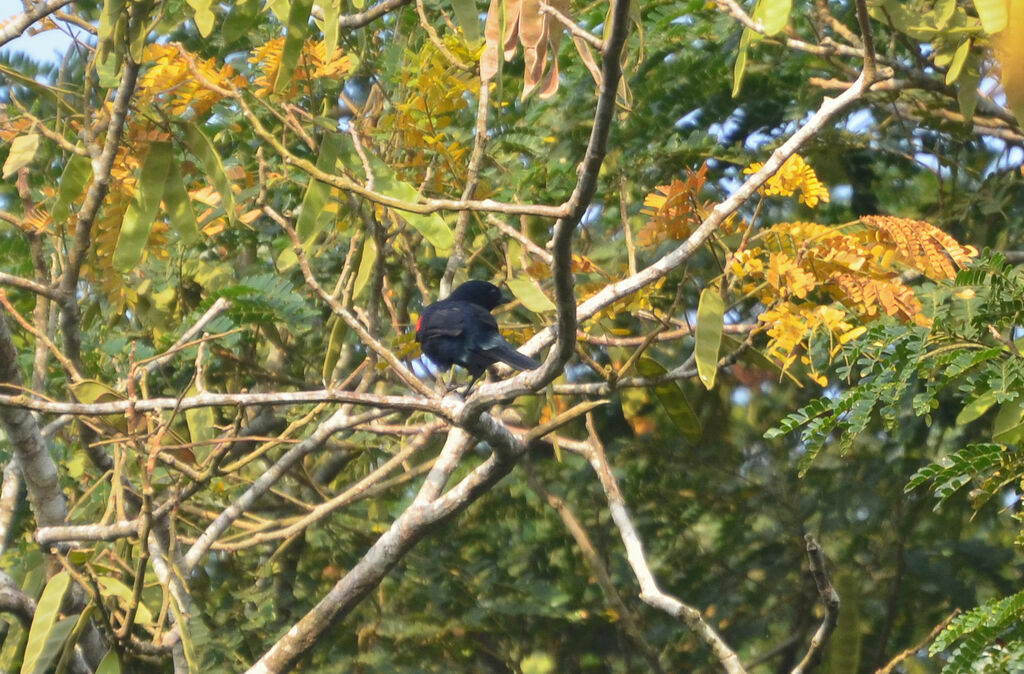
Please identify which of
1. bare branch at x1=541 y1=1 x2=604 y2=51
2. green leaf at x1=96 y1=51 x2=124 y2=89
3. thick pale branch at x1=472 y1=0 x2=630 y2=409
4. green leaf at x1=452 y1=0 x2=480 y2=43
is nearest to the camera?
thick pale branch at x1=472 y1=0 x2=630 y2=409

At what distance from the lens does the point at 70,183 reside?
12.0 ft

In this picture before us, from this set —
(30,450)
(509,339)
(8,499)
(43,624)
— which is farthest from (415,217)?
(8,499)

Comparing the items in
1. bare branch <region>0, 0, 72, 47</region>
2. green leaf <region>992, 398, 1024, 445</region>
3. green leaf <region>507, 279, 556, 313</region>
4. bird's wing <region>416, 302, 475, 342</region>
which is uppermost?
bare branch <region>0, 0, 72, 47</region>

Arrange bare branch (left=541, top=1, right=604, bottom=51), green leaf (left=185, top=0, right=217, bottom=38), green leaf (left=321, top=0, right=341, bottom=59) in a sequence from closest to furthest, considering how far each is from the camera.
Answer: bare branch (left=541, top=1, right=604, bottom=51) → green leaf (left=321, top=0, right=341, bottom=59) → green leaf (left=185, top=0, right=217, bottom=38)

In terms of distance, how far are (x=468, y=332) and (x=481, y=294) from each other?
1.61 feet

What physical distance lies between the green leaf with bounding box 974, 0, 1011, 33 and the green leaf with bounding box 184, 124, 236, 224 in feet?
7.77

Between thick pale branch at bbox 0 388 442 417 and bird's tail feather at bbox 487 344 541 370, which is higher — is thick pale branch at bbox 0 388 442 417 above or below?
above

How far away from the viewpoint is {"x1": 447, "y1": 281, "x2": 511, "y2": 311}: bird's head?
4441 millimetres

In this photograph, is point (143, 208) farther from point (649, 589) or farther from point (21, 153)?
point (649, 589)

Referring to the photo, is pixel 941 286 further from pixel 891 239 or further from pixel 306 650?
pixel 306 650

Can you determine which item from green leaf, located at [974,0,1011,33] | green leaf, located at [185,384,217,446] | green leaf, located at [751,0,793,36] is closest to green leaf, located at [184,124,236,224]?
green leaf, located at [185,384,217,446]

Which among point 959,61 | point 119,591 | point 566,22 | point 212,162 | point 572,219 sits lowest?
point 119,591

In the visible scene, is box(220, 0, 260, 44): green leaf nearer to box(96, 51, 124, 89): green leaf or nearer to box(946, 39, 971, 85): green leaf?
box(96, 51, 124, 89): green leaf

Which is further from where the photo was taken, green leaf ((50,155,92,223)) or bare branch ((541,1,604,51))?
green leaf ((50,155,92,223))
